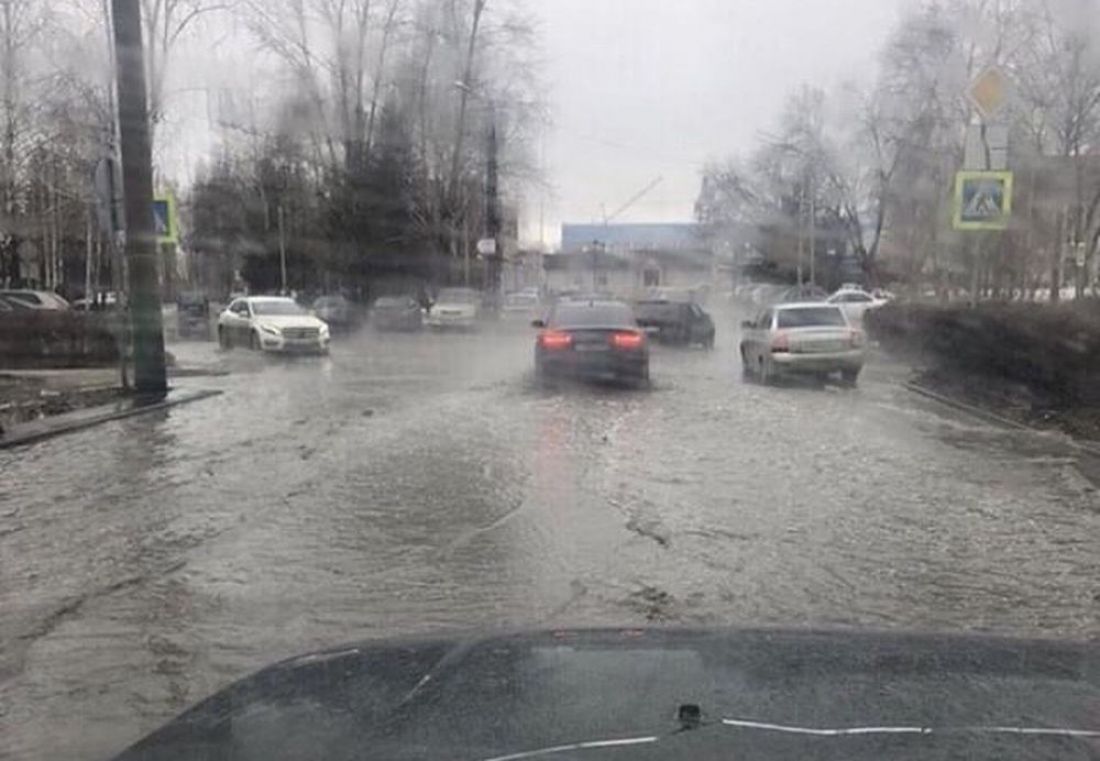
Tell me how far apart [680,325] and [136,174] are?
18.7 metres

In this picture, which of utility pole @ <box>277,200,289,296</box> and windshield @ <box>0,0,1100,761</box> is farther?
utility pole @ <box>277,200,289,296</box>

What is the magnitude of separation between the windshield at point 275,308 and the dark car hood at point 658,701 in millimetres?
26607

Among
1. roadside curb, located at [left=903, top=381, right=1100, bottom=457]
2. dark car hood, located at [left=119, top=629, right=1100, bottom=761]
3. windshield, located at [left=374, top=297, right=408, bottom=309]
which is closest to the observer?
dark car hood, located at [left=119, top=629, right=1100, bottom=761]

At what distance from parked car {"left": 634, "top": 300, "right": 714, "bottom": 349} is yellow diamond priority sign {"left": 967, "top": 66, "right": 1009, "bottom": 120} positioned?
16117mm

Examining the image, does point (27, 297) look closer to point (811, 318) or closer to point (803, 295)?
point (811, 318)

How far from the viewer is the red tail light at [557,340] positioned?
723 inches

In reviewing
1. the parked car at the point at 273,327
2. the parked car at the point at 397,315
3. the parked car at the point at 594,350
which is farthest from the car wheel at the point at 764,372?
the parked car at the point at 397,315

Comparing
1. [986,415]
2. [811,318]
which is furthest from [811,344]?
[986,415]

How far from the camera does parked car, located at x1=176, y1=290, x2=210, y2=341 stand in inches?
1596

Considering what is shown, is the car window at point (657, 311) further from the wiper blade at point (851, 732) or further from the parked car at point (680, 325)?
the wiper blade at point (851, 732)

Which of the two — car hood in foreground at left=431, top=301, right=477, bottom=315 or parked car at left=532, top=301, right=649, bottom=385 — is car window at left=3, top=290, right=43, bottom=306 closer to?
car hood in foreground at left=431, top=301, right=477, bottom=315

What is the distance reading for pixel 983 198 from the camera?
1562 cm

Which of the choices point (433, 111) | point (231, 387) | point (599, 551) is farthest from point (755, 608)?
point (433, 111)

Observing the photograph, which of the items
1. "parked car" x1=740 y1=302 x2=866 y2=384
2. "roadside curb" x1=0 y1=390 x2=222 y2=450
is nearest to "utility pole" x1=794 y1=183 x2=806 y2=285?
"parked car" x1=740 y1=302 x2=866 y2=384
